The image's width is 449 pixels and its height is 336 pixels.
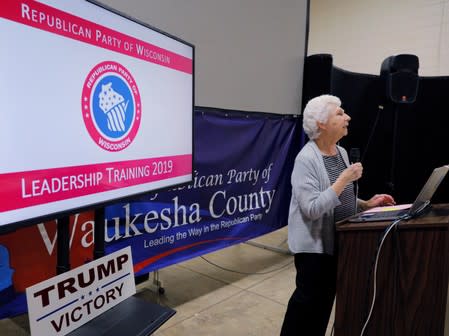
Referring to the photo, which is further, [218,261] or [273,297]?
[218,261]

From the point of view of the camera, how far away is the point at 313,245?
1.54m

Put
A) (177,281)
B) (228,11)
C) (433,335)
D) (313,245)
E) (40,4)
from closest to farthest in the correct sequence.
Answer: (40,4) < (433,335) < (313,245) < (228,11) < (177,281)

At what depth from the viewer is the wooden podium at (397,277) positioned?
44.2 inches

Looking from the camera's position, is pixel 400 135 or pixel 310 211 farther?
pixel 400 135

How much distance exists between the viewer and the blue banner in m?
2.04

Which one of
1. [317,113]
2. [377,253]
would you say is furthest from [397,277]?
[317,113]

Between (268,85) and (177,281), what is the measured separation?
1.74 meters

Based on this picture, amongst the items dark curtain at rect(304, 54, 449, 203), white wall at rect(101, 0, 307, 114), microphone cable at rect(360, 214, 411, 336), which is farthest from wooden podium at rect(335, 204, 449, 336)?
dark curtain at rect(304, 54, 449, 203)

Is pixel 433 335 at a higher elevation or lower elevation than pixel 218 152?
lower

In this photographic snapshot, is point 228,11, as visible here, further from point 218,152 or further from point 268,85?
point 218,152

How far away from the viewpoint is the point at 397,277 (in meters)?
1.18

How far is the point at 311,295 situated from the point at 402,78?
253cm

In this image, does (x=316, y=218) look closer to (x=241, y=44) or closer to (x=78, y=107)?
(x=78, y=107)

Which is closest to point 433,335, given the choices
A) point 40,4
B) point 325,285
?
point 325,285
